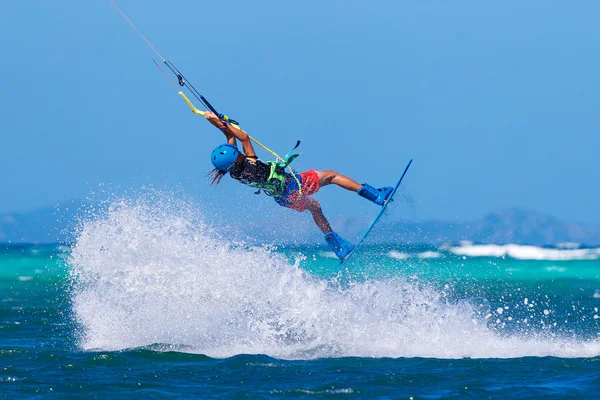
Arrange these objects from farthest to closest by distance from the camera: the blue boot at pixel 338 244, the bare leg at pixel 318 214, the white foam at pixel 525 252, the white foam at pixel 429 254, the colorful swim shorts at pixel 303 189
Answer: the white foam at pixel 429 254
the white foam at pixel 525 252
the blue boot at pixel 338 244
the bare leg at pixel 318 214
the colorful swim shorts at pixel 303 189

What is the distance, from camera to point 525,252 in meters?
41.7

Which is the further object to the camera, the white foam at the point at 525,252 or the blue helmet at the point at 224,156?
the white foam at the point at 525,252

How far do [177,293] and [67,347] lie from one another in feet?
4.78

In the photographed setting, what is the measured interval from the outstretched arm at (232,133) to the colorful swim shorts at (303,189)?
0.71 m

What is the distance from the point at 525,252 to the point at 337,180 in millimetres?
33319

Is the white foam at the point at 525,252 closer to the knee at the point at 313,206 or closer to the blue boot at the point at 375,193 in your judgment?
the blue boot at the point at 375,193

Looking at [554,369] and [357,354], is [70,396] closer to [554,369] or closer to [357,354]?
[357,354]

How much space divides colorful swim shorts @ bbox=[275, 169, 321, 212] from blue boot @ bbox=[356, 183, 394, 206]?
25.1 inches

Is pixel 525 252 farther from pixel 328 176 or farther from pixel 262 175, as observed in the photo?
pixel 262 175

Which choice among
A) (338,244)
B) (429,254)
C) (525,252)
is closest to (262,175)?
(338,244)

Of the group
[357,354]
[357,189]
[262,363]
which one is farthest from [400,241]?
[262,363]

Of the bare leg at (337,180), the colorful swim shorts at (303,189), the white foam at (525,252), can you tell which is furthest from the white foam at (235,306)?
the white foam at (525,252)

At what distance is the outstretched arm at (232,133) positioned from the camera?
9.57 meters

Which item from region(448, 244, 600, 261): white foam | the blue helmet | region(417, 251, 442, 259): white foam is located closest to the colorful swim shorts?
the blue helmet
